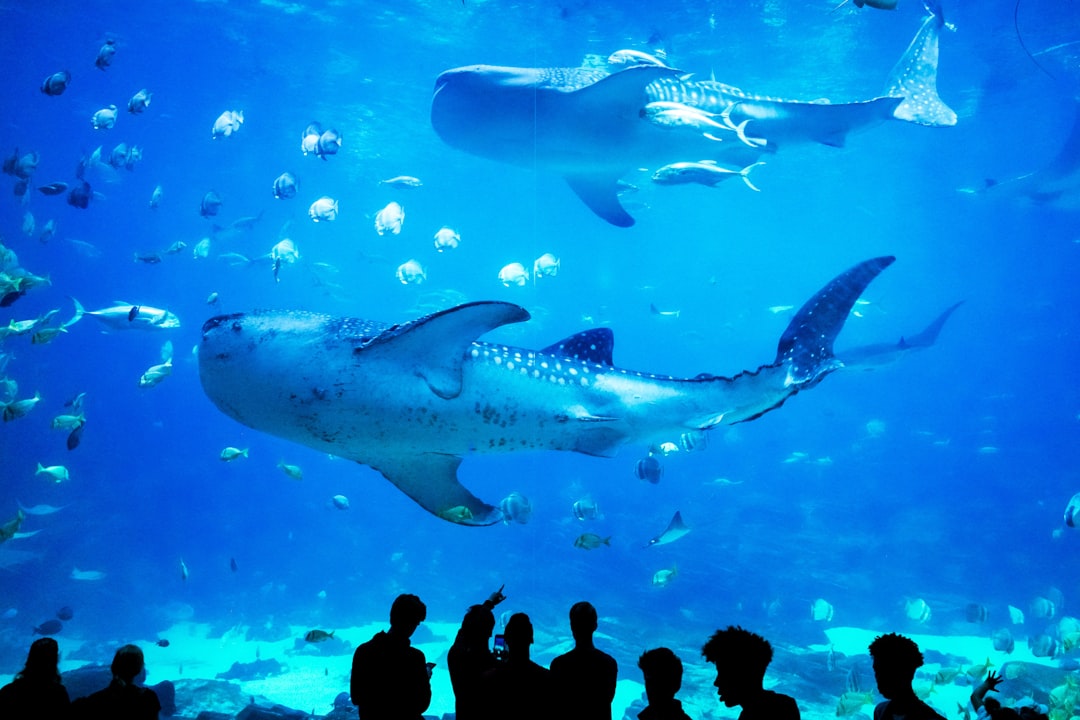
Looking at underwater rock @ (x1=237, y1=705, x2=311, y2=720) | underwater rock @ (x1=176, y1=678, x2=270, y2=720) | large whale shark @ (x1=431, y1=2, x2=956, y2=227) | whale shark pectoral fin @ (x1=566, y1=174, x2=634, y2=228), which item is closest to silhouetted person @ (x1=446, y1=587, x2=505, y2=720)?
underwater rock @ (x1=237, y1=705, x2=311, y2=720)

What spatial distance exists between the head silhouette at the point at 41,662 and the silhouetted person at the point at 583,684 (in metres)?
1.85

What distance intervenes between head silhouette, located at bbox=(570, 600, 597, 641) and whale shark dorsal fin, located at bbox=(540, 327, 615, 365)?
5.10 feet

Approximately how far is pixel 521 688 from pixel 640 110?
673cm

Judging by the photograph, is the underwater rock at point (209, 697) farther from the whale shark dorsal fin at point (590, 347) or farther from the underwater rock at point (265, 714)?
the whale shark dorsal fin at point (590, 347)

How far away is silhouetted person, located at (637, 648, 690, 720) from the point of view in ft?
7.51

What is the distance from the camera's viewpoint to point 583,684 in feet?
8.11

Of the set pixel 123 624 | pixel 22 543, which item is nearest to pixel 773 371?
pixel 123 624

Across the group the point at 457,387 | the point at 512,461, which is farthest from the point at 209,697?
the point at 512,461

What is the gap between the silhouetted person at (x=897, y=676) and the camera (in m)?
2.31

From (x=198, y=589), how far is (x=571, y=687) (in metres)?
29.5

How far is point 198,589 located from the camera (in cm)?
2686

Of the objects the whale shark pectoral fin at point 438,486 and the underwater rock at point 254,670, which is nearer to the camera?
the whale shark pectoral fin at point 438,486

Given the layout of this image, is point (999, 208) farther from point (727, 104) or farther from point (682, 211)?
point (727, 104)

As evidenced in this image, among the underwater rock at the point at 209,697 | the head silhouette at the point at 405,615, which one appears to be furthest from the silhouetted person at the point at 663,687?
the underwater rock at the point at 209,697
